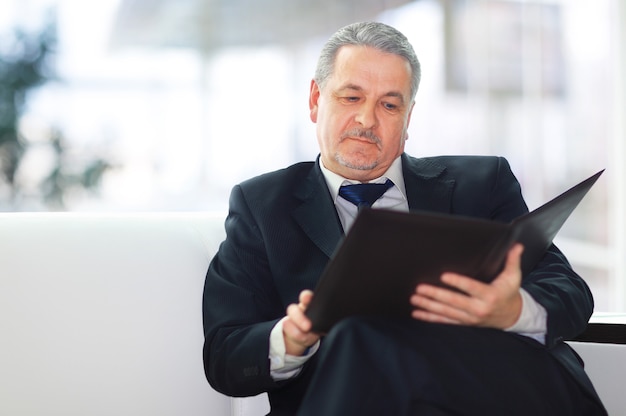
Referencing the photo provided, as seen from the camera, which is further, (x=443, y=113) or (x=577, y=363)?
(x=443, y=113)

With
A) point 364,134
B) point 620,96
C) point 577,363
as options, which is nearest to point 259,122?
point 620,96

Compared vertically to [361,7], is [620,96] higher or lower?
lower

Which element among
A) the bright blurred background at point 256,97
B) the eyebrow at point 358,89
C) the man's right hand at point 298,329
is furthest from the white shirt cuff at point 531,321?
the bright blurred background at point 256,97

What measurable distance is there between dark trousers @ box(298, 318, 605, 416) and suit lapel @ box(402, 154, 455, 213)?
1.59 ft

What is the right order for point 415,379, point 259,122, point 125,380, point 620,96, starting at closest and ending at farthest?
point 415,379, point 125,380, point 620,96, point 259,122

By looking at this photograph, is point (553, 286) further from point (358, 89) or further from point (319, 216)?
point (358, 89)

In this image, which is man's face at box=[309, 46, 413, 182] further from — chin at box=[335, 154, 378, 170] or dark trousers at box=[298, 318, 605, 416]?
dark trousers at box=[298, 318, 605, 416]

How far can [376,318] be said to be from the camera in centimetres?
109

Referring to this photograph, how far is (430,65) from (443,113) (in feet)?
1.29

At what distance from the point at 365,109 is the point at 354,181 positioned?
18cm

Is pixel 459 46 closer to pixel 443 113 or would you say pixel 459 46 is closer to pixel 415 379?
pixel 443 113

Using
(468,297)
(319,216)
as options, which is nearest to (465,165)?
(319,216)

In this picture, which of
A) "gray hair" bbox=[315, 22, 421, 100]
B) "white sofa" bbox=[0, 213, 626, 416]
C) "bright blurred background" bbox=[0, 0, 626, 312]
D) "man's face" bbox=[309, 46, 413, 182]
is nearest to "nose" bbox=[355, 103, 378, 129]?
"man's face" bbox=[309, 46, 413, 182]

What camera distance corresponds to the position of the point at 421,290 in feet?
3.65
